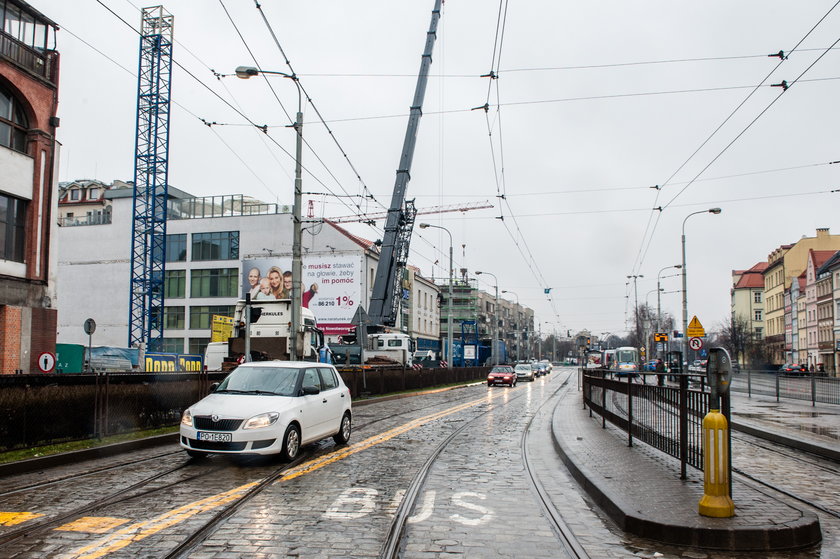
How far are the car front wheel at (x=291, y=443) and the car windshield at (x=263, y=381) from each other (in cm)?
64

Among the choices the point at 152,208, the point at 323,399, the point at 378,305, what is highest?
the point at 152,208

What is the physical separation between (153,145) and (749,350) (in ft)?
227

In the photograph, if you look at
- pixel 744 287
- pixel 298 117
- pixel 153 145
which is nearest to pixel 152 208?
pixel 153 145

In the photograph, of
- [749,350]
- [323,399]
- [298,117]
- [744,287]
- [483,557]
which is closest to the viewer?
[483,557]

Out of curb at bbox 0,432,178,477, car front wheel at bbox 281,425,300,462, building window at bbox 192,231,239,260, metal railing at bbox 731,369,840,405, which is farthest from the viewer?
building window at bbox 192,231,239,260

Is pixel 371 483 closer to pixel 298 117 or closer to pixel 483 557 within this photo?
pixel 483 557

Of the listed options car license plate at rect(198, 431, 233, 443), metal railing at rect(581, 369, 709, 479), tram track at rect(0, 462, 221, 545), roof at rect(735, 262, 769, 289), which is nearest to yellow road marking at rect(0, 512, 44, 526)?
tram track at rect(0, 462, 221, 545)

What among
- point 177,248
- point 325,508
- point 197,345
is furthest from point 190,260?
point 325,508

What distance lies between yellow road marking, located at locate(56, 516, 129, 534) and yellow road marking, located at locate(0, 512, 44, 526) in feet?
1.76

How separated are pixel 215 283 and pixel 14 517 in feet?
182

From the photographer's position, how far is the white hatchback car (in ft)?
31.6

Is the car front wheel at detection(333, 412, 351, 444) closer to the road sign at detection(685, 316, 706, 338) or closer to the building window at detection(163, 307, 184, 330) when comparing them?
the road sign at detection(685, 316, 706, 338)

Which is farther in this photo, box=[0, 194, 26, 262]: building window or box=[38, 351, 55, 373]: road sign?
box=[0, 194, 26, 262]: building window

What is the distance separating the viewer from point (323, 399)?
38.0 ft
